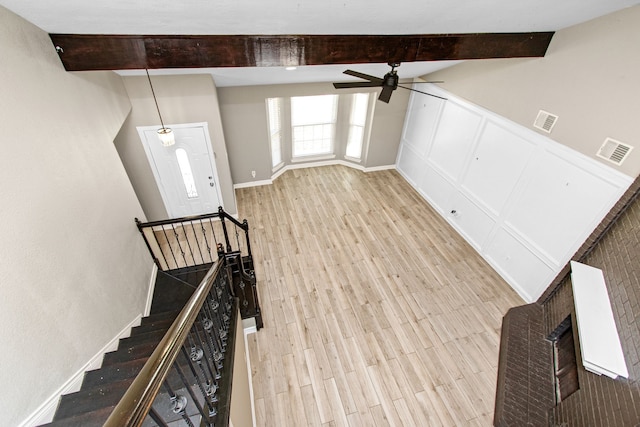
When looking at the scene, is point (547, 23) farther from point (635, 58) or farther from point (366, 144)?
point (366, 144)

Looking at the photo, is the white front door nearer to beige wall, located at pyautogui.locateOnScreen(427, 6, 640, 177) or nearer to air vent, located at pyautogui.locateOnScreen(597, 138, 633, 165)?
beige wall, located at pyautogui.locateOnScreen(427, 6, 640, 177)

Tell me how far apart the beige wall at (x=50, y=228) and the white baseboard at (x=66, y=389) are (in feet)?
0.15

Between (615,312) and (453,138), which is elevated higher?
(453,138)

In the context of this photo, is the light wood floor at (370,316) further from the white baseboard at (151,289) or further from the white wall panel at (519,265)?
the white baseboard at (151,289)

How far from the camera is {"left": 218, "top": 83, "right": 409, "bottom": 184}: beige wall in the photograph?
536 centimetres

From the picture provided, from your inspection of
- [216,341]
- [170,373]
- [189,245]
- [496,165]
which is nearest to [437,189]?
[496,165]

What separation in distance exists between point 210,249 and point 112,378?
113 inches

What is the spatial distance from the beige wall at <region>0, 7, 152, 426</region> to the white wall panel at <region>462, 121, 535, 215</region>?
507 centimetres

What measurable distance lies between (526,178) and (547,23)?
6.03ft

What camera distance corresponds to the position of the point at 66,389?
190 centimetres

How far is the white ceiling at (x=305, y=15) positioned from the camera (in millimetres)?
1859

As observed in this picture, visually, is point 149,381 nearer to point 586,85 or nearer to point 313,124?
point 586,85

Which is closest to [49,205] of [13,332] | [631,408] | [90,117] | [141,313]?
[13,332]

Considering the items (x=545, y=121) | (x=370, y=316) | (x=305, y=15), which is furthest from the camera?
(x=370, y=316)
